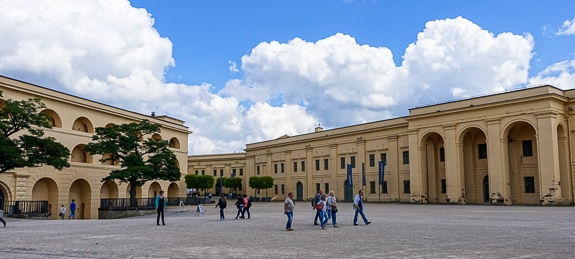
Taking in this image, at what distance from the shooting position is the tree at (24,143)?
27.8 m

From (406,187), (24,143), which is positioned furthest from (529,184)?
(24,143)

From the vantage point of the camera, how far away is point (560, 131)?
40.9 meters

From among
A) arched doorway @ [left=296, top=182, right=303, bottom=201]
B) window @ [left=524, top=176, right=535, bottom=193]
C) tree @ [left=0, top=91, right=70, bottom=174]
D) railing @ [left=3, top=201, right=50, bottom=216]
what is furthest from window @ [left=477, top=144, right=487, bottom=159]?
railing @ [left=3, top=201, right=50, bottom=216]

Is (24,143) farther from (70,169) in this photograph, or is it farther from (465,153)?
(465,153)

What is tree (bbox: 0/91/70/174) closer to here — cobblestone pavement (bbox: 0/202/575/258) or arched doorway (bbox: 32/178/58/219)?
arched doorway (bbox: 32/178/58/219)

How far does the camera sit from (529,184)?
42.5 m

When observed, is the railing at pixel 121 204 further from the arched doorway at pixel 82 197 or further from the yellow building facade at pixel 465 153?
the yellow building facade at pixel 465 153

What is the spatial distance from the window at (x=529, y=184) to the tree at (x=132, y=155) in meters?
28.9

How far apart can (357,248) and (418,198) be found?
124 ft

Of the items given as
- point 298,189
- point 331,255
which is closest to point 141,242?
point 331,255

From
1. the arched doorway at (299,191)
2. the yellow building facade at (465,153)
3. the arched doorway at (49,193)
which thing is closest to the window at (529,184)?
the yellow building facade at (465,153)

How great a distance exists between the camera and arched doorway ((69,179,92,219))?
41875 mm

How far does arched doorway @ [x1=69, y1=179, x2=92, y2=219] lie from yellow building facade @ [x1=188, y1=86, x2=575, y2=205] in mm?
28122

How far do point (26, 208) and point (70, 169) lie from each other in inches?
299
